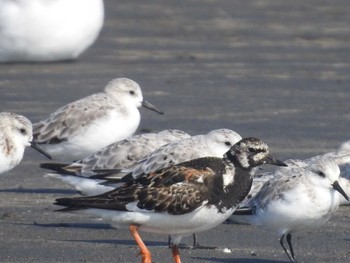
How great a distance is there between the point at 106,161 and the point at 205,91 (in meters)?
4.36

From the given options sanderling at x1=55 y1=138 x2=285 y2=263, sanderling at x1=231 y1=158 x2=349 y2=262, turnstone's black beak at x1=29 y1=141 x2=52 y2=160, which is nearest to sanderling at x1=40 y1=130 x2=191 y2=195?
turnstone's black beak at x1=29 y1=141 x2=52 y2=160

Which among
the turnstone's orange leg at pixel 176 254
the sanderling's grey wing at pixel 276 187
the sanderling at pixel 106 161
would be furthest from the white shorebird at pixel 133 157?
the turnstone's orange leg at pixel 176 254

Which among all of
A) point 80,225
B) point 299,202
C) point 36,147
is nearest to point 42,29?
point 36,147

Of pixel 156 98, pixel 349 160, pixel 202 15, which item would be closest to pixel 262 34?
pixel 202 15

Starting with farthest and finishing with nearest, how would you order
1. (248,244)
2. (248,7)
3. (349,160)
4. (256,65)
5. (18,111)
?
(248,7) → (256,65) → (18,111) → (349,160) → (248,244)

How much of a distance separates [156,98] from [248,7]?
566 cm

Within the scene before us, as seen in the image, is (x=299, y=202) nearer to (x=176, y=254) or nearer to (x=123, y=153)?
(x=176, y=254)

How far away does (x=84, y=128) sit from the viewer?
1164cm

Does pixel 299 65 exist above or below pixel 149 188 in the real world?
below

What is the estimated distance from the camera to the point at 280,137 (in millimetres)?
12742

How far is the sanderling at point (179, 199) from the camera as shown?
8.34 m

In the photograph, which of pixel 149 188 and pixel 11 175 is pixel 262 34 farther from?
pixel 149 188

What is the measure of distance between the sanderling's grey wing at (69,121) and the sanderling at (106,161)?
2.79 ft

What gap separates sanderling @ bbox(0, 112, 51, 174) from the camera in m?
10.3
